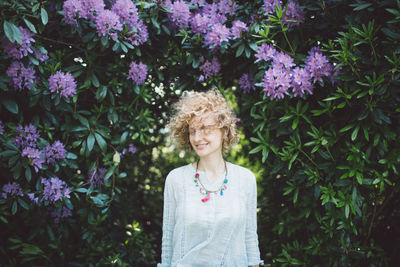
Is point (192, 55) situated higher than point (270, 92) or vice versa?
point (192, 55)

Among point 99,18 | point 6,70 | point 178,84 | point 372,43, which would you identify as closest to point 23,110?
point 6,70

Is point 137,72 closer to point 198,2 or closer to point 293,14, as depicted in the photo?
point 198,2

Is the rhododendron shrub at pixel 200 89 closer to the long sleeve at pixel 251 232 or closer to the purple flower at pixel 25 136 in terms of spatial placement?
the purple flower at pixel 25 136

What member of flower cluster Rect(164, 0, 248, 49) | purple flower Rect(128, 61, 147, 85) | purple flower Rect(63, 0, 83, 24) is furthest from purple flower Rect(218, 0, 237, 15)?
purple flower Rect(63, 0, 83, 24)

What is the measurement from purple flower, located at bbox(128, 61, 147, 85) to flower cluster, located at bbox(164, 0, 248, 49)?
349 mm

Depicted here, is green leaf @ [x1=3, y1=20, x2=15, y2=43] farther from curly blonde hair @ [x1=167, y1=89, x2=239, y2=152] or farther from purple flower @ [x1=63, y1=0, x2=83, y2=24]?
curly blonde hair @ [x1=167, y1=89, x2=239, y2=152]

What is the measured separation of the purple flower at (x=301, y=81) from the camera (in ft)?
6.28

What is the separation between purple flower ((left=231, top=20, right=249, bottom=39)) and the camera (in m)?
2.11

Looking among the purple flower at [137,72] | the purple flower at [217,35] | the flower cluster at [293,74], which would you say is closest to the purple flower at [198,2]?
the purple flower at [217,35]

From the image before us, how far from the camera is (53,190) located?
6.82ft

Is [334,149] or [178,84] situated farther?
[178,84]

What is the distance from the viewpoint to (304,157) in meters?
2.14

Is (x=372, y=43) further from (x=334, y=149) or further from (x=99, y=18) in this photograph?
(x=99, y=18)

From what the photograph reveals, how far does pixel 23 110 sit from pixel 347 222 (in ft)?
6.67
